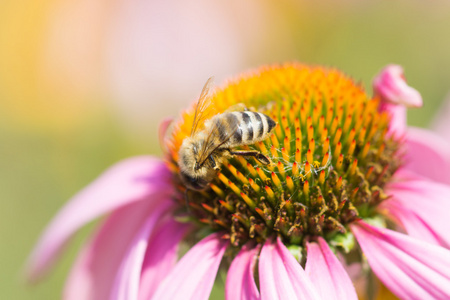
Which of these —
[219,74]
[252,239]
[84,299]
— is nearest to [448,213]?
[252,239]

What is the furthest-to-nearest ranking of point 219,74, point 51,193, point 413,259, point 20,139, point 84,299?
point 219,74 < point 20,139 < point 51,193 < point 84,299 < point 413,259

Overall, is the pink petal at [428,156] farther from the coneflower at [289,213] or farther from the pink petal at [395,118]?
the coneflower at [289,213]

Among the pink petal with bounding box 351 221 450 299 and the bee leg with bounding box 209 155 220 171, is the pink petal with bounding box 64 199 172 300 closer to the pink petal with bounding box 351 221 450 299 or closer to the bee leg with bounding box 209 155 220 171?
the bee leg with bounding box 209 155 220 171

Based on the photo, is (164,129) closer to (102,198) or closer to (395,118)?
(102,198)

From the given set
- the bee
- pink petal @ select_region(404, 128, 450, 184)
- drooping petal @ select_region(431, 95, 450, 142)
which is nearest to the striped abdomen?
the bee

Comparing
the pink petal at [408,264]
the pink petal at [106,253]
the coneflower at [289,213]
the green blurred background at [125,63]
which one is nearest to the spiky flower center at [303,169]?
the coneflower at [289,213]

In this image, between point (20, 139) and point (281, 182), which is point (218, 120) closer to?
point (281, 182)

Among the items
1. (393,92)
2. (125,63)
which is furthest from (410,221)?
(125,63)
